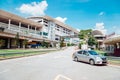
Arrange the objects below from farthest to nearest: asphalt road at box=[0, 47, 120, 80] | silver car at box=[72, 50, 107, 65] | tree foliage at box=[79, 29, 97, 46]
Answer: tree foliage at box=[79, 29, 97, 46] < silver car at box=[72, 50, 107, 65] < asphalt road at box=[0, 47, 120, 80]

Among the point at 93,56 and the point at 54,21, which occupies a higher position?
the point at 54,21

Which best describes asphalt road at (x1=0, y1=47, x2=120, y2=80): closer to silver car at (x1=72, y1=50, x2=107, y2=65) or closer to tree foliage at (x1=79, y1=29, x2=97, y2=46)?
silver car at (x1=72, y1=50, x2=107, y2=65)

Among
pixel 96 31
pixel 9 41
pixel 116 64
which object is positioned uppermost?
pixel 96 31

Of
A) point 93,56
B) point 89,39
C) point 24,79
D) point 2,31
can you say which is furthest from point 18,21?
point 24,79

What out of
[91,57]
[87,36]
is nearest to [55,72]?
[91,57]

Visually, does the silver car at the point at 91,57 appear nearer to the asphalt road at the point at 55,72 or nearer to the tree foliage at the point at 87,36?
the asphalt road at the point at 55,72

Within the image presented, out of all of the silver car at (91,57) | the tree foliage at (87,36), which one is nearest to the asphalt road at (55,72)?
the silver car at (91,57)

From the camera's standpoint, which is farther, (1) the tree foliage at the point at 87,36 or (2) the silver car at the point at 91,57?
(1) the tree foliage at the point at 87,36

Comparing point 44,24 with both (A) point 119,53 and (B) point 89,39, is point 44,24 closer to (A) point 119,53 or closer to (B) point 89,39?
(B) point 89,39

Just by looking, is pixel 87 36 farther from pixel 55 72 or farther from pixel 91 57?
pixel 55 72

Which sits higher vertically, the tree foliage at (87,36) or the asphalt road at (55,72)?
the tree foliage at (87,36)

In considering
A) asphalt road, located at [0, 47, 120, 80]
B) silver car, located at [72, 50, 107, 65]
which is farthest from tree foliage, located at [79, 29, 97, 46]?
asphalt road, located at [0, 47, 120, 80]

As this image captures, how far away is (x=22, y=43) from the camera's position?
60750 millimetres

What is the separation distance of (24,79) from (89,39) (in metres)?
64.4
